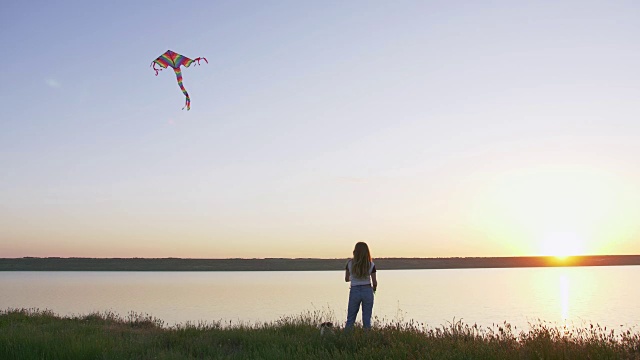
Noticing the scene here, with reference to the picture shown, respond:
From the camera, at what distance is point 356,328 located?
11.8 m

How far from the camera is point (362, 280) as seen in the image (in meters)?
12.0

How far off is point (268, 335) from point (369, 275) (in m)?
2.39

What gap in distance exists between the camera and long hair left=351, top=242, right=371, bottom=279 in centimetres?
1185

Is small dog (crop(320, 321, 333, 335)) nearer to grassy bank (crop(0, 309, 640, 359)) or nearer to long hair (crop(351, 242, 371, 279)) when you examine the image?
grassy bank (crop(0, 309, 640, 359))

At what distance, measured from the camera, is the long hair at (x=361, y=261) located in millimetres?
11852

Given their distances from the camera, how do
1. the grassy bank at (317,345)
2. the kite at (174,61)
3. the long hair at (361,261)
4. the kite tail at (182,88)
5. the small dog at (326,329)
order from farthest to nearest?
the kite at (174,61)
the kite tail at (182,88)
the small dog at (326,329)
the long hair at (361,261)
the grassy bank at (317,345)

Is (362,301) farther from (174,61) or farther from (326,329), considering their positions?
(174,61)

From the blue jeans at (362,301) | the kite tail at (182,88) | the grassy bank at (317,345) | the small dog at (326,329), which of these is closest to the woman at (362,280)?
the blue jeans at (362,301)

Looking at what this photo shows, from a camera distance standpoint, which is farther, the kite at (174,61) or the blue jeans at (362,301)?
the kite at (174,61)

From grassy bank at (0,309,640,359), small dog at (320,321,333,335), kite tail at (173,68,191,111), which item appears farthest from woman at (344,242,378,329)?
kite tail at (173,68,191,111)

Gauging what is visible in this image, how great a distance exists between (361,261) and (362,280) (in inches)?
17.6

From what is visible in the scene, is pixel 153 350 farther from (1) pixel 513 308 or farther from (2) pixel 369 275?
(1) pixel 513 308

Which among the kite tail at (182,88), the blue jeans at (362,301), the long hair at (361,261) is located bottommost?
the blue jeans at (362,301)

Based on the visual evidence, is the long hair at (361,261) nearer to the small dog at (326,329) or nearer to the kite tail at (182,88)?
the small dog at (326,329)
